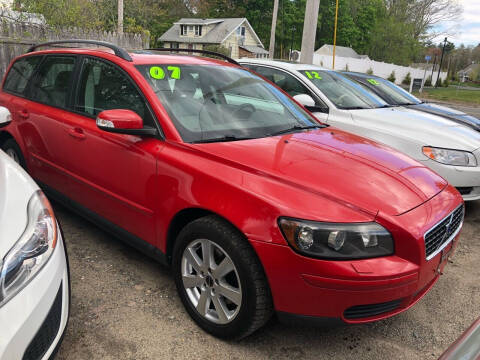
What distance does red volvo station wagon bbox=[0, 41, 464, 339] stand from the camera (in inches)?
80.2

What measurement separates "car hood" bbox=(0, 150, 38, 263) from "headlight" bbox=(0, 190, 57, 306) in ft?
0.07

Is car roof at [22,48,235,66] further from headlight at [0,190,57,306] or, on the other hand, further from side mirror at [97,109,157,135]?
headlight at [0,190,57,306]

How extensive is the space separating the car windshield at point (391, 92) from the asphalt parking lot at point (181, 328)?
3371mm

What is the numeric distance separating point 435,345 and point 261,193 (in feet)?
4.75

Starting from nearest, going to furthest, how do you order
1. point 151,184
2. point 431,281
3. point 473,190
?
point 431,281 → point 151,184 → point 473,190

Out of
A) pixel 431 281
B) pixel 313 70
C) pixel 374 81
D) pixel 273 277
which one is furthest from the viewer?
pixel 374 81

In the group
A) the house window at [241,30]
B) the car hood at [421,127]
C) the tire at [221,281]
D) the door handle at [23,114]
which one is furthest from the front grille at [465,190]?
Answer: the house window at [241,30]

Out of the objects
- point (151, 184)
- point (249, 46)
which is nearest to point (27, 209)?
point (151, 184)

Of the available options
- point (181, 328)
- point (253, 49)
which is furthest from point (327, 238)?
point (253, 49)

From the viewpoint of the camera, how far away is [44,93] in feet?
12.4

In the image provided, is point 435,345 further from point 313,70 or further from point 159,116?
point 313,70

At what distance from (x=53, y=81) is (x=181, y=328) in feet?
8.20

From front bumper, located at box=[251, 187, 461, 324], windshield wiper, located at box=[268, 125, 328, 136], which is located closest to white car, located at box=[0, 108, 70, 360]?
front bumper, located at box=[251, 187, 461, 324]

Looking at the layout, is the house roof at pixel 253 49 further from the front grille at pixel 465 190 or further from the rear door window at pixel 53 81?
the rear door window at pixel 53 81
